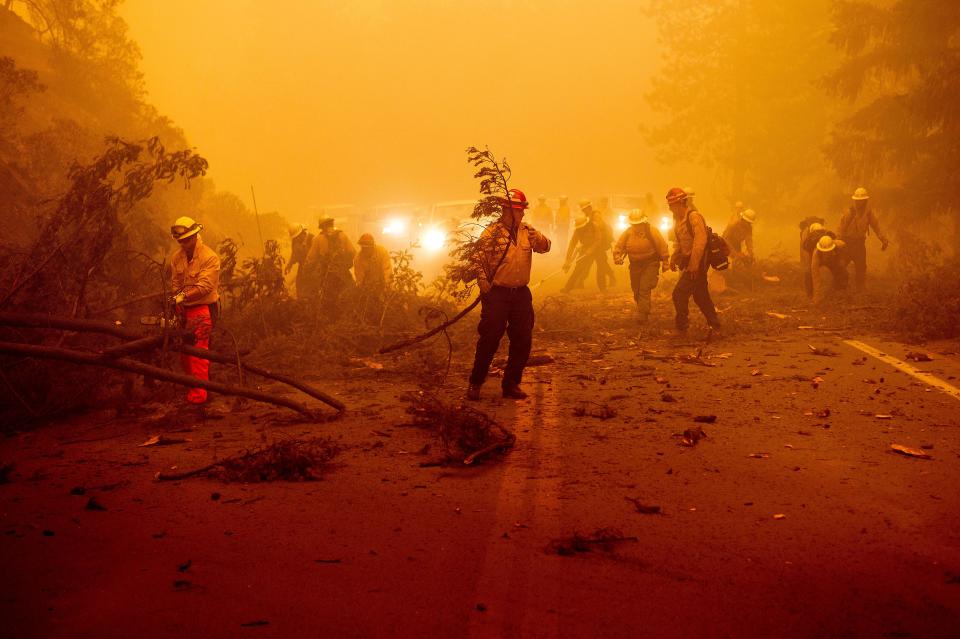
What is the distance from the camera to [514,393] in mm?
7945

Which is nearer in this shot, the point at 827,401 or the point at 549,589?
the point at 549,589

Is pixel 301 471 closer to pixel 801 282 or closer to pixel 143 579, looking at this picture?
pixel 143 579

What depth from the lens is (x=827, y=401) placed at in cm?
745

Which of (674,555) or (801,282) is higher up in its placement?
(801,282)

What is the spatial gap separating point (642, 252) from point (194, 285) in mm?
6723

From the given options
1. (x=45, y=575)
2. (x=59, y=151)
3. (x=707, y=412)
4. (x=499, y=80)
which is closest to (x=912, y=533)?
(x=707, y=412)

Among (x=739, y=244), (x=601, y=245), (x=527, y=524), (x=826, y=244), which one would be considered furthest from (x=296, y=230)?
(x=527, y=524)

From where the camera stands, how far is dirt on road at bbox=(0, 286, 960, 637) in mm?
3396

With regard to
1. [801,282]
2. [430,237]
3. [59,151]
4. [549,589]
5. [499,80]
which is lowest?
[549,589]

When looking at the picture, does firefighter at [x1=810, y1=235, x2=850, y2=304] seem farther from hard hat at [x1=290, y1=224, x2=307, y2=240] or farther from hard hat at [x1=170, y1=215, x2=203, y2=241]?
hard hat at [x1=170, y1=215, x2=203, y2=241]

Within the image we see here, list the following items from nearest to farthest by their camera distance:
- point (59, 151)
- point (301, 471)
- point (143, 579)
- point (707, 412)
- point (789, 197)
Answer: point (143, 579)
point (301, 471)
point (707, 412)
point (59, 151)
point (789, 197)

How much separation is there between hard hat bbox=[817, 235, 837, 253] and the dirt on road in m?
6.04

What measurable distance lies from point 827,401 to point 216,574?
563 centimetres

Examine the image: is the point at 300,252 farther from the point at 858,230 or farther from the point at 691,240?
the point at 858,230
